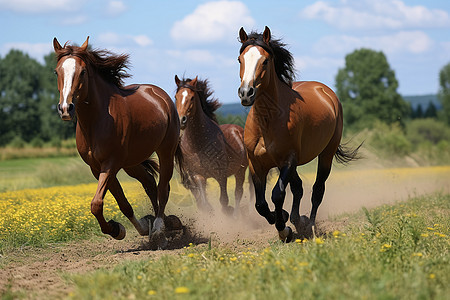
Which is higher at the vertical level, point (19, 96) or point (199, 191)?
point (19, 96)

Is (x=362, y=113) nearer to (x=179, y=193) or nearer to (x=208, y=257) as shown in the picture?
(x=179, y=193)

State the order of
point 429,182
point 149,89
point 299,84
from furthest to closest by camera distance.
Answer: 1. point 429,182
2. point 299,84
3. point 149,89

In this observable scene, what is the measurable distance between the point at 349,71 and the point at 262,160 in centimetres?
6312

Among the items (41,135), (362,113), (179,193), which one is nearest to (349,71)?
(362,113)

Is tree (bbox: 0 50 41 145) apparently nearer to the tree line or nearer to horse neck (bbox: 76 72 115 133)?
the tree line

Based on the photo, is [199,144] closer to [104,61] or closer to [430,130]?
[104,61]

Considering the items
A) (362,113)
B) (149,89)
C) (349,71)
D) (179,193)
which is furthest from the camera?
(349,71)

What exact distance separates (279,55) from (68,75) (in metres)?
2.83

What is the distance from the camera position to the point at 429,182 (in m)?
19.1

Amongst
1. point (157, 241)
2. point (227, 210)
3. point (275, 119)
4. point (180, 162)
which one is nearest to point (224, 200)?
point (227, 210)

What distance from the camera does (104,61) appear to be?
8.05 meters

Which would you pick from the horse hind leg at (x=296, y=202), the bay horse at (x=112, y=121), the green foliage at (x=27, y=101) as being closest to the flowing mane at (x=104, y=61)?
the bay horse at (x=112, y=121)

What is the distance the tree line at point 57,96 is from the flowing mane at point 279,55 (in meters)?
53.1

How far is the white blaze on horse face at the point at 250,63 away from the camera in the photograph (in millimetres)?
7129
